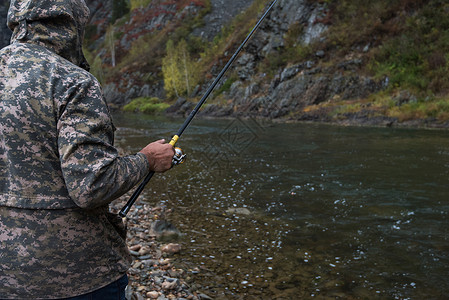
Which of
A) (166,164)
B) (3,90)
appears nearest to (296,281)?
(166,164)

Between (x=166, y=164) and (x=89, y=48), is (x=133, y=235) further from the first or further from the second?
(x=89, y=48)

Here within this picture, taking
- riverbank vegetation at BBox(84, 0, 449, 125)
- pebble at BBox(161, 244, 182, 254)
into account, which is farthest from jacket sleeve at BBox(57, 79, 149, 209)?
riverbank vegetation at BBox(84, 0, 449, 125)

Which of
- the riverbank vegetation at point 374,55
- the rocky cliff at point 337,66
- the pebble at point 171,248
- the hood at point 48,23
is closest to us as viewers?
the hood at point 48,23

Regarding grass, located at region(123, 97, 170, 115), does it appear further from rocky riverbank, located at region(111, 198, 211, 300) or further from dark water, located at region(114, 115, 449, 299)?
rocky riverbank, located at region(111, 198, 211, 300)

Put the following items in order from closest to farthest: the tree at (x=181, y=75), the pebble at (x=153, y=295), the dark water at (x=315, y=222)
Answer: the pebble at (x=153, y=295) → the dark water at (x=315, y=222) → the tree at (x=181, y=75)

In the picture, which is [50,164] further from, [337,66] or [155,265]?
[337,66]

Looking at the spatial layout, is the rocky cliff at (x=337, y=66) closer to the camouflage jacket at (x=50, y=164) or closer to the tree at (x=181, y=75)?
the tree at (x=181, y=75)

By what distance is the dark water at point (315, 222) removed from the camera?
4.50 meters

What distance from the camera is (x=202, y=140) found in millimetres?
18234

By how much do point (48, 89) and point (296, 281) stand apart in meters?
3.82

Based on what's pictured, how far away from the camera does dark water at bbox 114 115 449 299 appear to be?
177 inches

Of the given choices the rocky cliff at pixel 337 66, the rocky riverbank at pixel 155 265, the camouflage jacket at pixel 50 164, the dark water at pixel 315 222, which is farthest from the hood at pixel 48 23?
the rocky cliff at pixel 337 66

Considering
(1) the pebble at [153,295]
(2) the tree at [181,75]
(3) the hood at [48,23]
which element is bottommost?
(2) the tree at [181,75]

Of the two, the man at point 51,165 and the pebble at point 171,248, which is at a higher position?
the man at point 51,165
